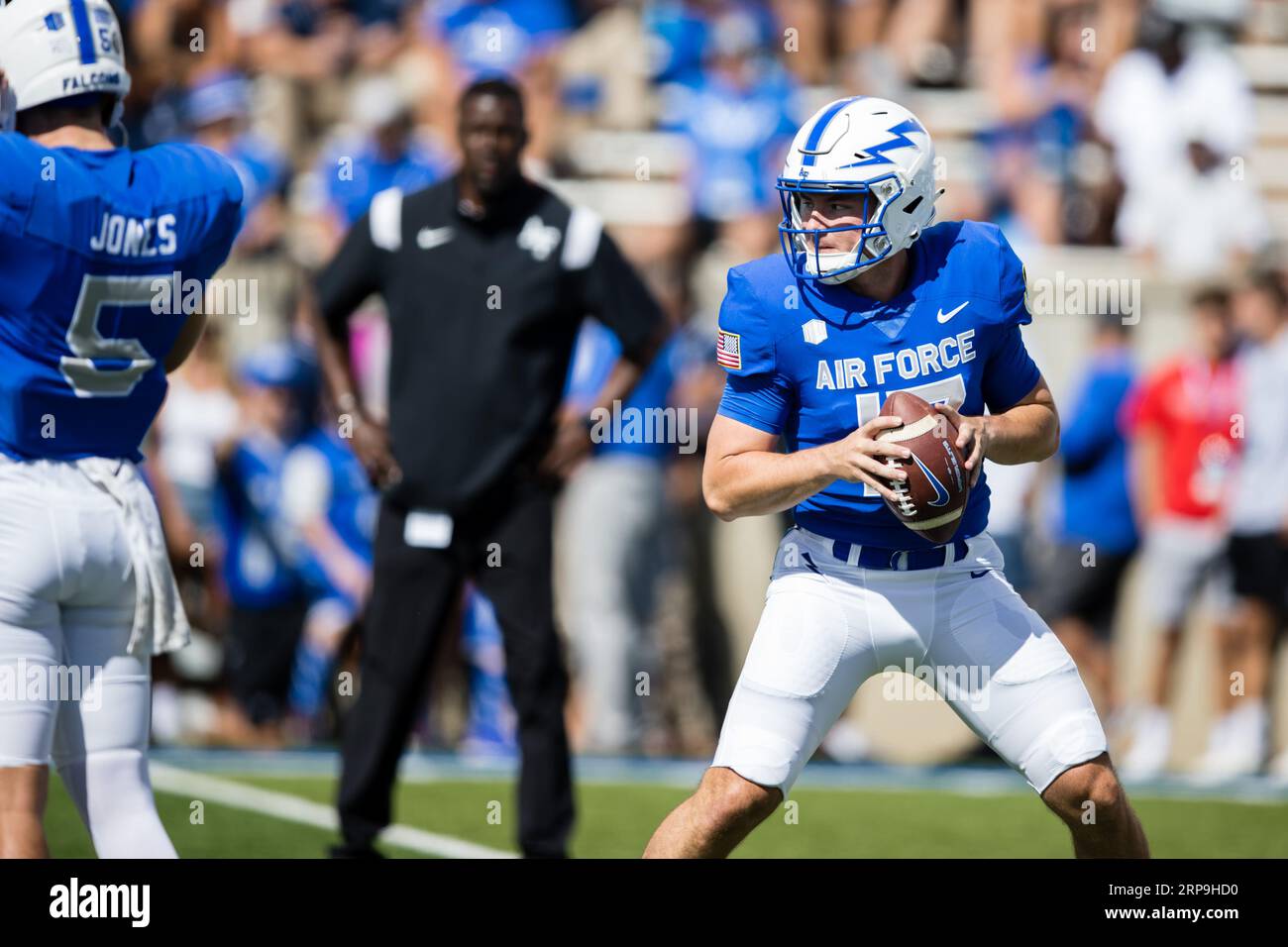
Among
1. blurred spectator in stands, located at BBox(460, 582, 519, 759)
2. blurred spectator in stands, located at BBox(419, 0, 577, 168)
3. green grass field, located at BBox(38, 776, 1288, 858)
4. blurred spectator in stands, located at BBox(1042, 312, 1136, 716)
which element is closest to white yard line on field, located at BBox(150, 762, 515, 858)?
green grass field, located at BBox(38, 776, 1288, 858)

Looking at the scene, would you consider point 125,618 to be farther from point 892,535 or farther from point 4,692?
point 892,535

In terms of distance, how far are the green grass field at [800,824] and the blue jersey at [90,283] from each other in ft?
7.88

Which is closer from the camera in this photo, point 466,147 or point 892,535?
point 892,535

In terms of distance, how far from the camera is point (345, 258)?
20.6 feet

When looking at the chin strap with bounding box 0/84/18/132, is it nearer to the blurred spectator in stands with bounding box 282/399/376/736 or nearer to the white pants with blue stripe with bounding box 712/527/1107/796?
the white pants with blue stripe with bounding box 712/527/1107/796

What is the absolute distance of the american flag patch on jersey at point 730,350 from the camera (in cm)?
431

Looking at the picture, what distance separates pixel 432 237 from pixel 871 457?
8.33 ft

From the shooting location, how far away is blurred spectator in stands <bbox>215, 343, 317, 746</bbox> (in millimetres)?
9102

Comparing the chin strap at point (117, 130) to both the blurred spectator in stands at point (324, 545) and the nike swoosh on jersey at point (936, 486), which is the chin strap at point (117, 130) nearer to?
the nike swoosh on jersey at point (936, 486)

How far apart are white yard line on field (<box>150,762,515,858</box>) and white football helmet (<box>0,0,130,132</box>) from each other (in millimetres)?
3087

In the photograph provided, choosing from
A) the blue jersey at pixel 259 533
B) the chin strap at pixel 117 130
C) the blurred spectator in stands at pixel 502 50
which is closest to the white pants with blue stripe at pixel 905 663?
the chin strap at pixel 117 130

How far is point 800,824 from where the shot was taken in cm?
714
